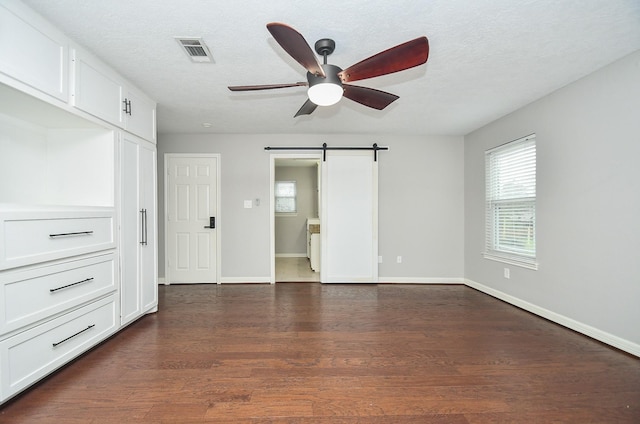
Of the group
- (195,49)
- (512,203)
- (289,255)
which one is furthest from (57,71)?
(289,255)

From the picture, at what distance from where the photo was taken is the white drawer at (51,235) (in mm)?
1671

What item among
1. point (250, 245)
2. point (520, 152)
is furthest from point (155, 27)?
point (520, 152)

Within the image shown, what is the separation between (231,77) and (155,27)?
29.5 inches

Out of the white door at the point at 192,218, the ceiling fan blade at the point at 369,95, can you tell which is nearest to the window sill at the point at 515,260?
the ceiling fan blade at the point at 369,95

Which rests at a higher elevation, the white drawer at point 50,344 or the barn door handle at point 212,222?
the barn door handle at point 212,222

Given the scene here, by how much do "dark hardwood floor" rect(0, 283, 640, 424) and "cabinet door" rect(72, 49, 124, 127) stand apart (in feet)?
6.42

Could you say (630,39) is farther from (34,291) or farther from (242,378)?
(34,291)

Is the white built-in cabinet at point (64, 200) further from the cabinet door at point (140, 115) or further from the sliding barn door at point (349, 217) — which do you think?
the sliding barn door at point (349, 217)

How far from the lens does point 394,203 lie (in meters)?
4.58

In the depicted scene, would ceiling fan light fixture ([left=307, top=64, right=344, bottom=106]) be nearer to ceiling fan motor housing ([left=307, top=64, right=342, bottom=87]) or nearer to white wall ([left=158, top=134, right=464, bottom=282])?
ceiling fan motor housing ([left=307, top=64, right=342, bottom=87])

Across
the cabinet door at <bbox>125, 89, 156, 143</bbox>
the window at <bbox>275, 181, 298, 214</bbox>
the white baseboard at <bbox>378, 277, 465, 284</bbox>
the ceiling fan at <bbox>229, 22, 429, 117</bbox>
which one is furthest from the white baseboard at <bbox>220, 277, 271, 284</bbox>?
the ceiling fan at <bbox>229, 22, 429, 117</bbox>

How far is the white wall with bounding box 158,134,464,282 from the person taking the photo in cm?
451

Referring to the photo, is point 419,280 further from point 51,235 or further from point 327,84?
point 51,235

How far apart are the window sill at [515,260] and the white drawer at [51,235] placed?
430 cm
